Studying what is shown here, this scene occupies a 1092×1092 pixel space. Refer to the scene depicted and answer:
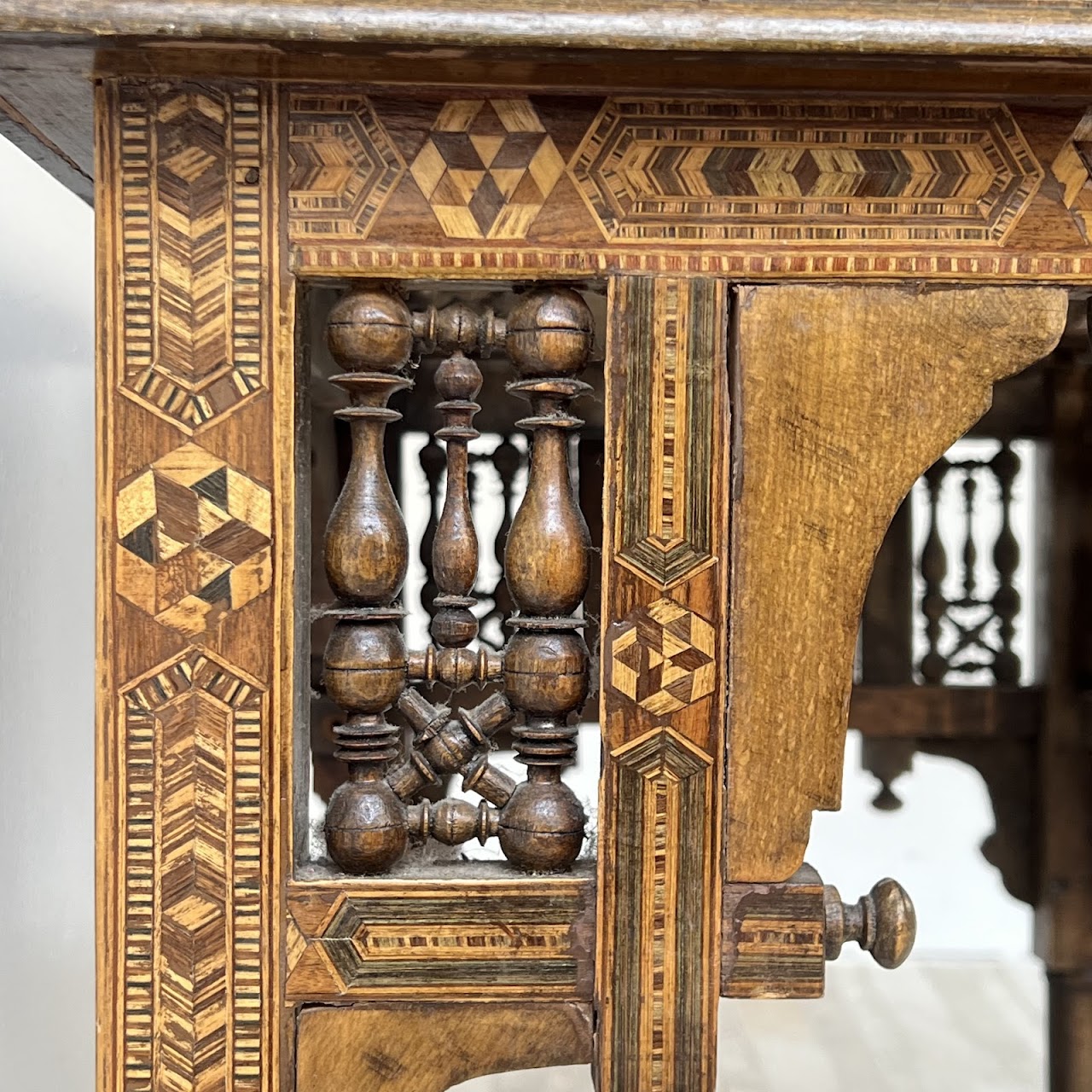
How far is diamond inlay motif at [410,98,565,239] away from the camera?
0.80 metres

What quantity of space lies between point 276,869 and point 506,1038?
21cm

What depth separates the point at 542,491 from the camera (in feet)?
2.71

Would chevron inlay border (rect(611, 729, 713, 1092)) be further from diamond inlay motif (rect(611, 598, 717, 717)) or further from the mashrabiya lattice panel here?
the mashrabiya lattice panel

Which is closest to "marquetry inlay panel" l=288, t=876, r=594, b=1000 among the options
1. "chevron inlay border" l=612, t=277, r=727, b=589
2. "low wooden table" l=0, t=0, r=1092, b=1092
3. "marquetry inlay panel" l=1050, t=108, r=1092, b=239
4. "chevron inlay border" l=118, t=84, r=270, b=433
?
"low wooden table" l=0, t=0, r=1092, b=1092

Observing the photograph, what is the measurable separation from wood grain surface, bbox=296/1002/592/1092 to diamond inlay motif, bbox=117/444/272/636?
303mm

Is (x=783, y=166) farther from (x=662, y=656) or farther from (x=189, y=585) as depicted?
(x=189, y=585)

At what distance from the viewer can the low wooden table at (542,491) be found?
79cm

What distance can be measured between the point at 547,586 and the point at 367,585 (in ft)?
0.42

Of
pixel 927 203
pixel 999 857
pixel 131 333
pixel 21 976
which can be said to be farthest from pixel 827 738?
pixel 999 857

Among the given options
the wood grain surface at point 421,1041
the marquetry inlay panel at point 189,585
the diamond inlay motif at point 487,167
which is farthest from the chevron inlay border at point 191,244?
the wood grain surface at point 421,1041

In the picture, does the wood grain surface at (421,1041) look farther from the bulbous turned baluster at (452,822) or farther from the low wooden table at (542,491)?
the bulbous turned baluster at (452,822)

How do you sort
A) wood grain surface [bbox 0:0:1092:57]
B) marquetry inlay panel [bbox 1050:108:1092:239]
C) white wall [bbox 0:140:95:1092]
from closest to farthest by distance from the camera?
wood grain surface [bbox 0:0:1092:57]
marquetry inlay panel [bbox 1050:108:1092:239]
white wall [bbox 0:140:95:1092]

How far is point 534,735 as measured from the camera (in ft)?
2.72

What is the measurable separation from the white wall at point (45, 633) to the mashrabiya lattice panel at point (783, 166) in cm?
73
